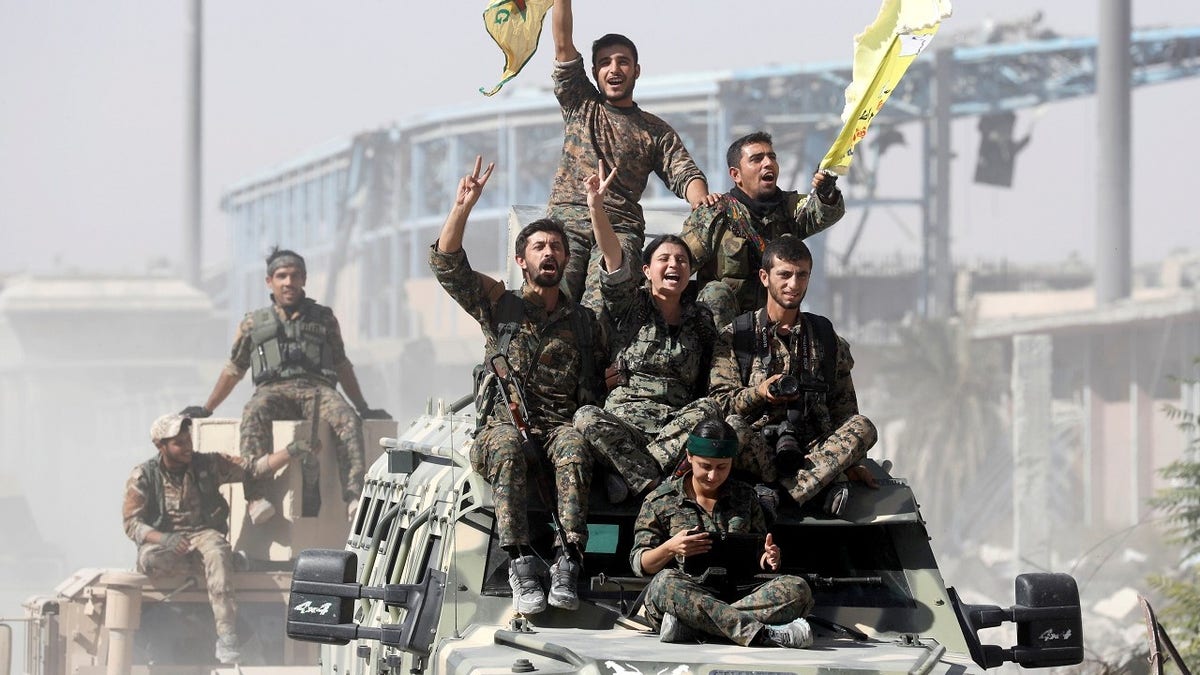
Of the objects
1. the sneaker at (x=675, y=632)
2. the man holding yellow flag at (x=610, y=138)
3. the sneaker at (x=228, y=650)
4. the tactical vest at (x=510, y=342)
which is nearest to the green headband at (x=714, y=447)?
the sneaker at (x=675, y=632)

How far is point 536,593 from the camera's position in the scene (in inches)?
311

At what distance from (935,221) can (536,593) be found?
5994 centimetres

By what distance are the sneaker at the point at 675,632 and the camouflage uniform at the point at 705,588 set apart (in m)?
0.02

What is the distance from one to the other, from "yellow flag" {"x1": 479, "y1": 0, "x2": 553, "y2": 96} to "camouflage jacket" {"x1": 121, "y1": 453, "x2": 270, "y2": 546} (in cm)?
573

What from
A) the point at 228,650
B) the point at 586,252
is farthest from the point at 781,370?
the point at 228,650

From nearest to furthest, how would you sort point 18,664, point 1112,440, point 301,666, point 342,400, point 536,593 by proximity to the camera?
point 536,593, point 301,666, point 342,400, point 18,664, point 1112,440

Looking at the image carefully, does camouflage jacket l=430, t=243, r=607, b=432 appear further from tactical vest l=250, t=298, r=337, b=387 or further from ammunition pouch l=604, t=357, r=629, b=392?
tactical vest l=250, t=298, r=337, b=387

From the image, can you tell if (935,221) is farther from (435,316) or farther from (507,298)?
(507,298)

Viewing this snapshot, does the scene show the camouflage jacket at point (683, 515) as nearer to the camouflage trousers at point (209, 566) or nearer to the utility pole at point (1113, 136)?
the camouflage trousers at point (209, 566)

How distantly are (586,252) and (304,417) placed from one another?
6.35 m

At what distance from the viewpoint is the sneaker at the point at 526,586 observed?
786cm

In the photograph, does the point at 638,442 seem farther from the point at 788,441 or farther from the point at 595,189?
the point at 595,189

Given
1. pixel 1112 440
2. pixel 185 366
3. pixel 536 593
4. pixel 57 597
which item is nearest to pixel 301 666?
pixel 57 597

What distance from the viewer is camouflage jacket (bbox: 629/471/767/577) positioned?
8031 mm
